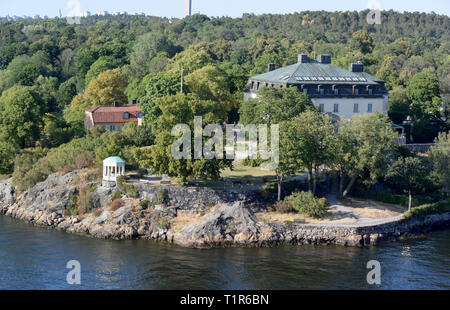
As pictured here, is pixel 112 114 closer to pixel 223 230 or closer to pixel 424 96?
pixel 223 230

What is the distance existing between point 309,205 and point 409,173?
1321cm

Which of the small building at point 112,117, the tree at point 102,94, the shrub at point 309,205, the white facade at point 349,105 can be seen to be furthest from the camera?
the tree at point 102,94

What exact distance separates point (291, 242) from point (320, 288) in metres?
10.7

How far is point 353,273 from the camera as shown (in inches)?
1997

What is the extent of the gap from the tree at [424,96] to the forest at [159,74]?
15 cm

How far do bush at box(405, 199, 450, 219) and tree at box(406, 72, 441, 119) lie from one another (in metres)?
25.1

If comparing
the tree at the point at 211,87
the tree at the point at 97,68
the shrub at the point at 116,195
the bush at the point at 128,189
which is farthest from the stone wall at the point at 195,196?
the tree at the point at 97,68

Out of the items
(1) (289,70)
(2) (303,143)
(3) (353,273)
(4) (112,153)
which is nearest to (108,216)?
(4) (112,153)

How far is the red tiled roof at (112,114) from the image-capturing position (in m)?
85.3

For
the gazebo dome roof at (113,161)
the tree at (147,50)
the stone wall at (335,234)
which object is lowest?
the stone wall at (335,234)

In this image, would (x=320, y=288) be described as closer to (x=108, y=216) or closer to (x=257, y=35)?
(x=108, y=216)

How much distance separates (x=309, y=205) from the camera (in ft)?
198

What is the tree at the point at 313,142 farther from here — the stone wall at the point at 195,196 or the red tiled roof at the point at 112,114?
the red tiled roof at the point at 112,114

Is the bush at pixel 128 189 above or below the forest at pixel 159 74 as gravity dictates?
below
